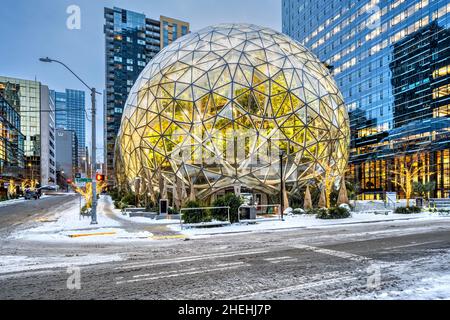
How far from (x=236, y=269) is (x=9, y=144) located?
266 feet

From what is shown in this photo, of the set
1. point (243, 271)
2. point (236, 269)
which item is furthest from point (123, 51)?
point (243, 271)

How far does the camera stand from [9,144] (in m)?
70.6

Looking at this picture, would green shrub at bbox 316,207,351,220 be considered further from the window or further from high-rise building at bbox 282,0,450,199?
the window

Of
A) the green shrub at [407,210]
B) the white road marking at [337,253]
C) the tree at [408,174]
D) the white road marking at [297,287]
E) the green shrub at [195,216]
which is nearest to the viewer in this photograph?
the white road marking at [297,287]

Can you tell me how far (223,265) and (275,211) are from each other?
15386 millimetres

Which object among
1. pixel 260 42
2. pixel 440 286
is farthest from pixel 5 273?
pixel 260 42

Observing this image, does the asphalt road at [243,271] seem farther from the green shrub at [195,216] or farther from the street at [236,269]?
the green shrub at [195,216]

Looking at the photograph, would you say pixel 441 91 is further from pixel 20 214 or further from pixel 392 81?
pixel 20 214

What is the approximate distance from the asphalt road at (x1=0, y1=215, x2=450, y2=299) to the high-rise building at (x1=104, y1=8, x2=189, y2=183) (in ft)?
401

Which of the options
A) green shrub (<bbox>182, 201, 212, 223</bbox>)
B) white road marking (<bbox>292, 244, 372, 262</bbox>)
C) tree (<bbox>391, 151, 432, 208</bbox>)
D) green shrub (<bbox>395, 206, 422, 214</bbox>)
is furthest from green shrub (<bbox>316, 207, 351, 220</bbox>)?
white road marking (<bbox>292, 244, 372, 262</bbox>)

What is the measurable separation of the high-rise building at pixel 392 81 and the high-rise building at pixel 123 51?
7541 centimetres

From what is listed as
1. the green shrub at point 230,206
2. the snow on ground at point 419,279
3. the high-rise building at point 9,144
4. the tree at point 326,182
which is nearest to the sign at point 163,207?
the green shrub at point 230,206

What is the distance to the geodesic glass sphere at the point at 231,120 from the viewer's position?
72.6 feet

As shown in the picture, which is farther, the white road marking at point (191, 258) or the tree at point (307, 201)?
the tree at point (307, 201)
